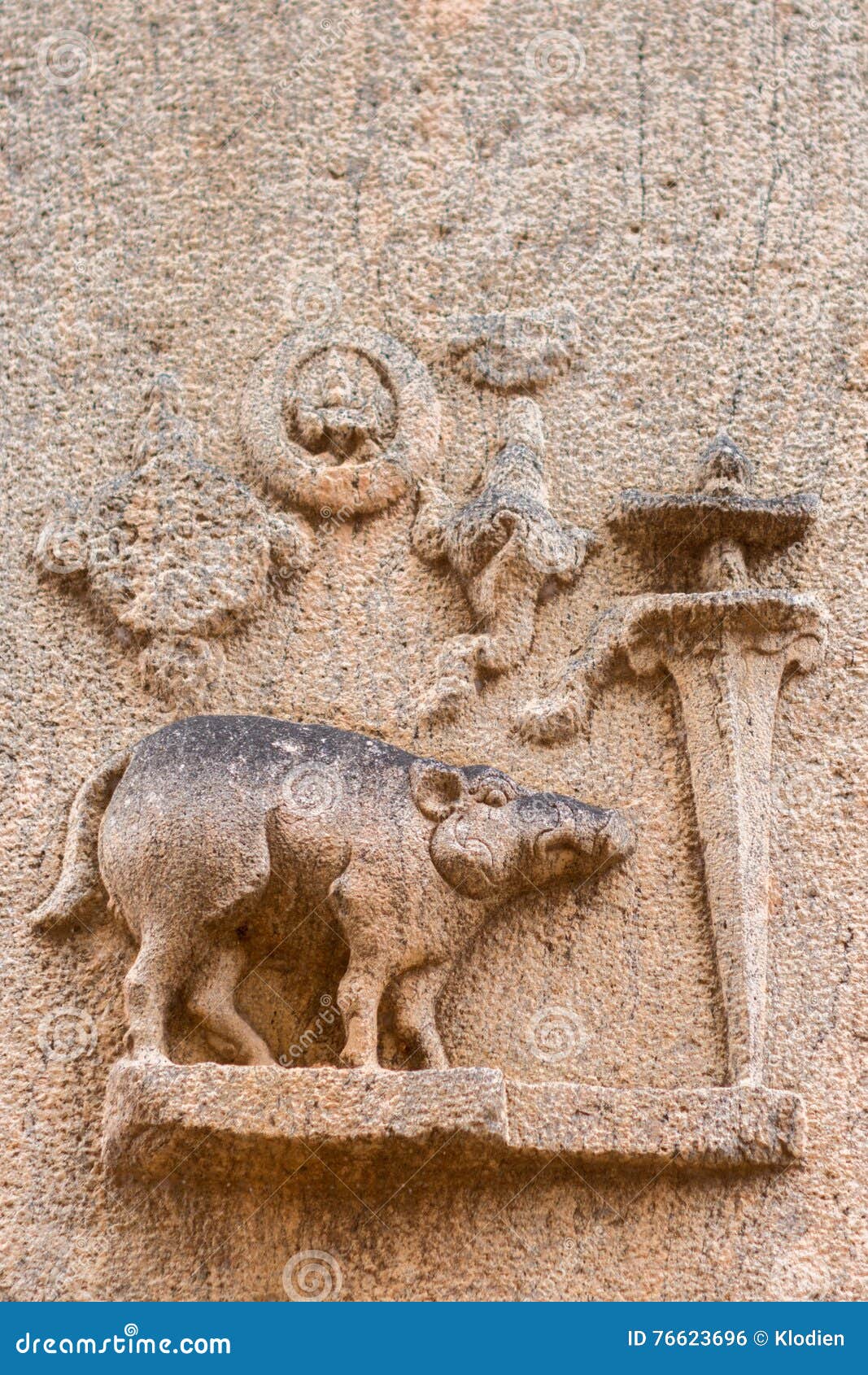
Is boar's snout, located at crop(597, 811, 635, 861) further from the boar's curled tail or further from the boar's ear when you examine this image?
the boar's curled tail

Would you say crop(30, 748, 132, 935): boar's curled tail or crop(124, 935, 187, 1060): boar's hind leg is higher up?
crop(30, 748, 132, 935): boar's curled tail

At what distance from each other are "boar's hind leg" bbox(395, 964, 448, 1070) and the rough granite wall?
0.05 m

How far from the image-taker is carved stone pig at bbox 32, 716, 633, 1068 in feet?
9.03

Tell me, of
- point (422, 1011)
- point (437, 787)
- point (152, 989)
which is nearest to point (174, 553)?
point (437, 787)

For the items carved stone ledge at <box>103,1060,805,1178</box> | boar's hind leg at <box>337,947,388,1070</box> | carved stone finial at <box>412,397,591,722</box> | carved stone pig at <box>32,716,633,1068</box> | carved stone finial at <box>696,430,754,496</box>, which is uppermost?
carved stone finial at <box>696,430,754,496</box>

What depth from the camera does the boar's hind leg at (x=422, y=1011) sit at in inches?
109

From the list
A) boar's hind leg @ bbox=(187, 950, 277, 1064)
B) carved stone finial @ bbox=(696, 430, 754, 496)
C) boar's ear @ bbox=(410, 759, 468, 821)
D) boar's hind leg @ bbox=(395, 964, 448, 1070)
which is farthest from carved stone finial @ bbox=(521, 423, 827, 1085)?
boar's hind leg @ bbox=(187, 950, 277, 1064)

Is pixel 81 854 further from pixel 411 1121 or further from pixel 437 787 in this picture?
pixel 411 1121

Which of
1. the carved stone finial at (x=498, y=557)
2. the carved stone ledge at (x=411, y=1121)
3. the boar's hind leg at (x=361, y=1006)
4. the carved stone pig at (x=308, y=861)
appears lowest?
the carved stone ledge at (x=411, y=1121)

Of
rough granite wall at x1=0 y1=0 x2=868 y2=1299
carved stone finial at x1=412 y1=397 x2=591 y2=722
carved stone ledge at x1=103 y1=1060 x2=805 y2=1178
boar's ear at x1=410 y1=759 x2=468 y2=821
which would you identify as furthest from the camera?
carved stone finial at x1=412 y1=397 x2=591 y2=722

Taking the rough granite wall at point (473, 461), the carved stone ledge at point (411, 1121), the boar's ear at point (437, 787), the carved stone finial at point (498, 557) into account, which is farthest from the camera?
the carved stone finial at point (498, 557)

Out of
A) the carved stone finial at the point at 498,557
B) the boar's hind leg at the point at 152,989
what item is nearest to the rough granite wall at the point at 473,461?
the carved stone finial at the point at 498,557

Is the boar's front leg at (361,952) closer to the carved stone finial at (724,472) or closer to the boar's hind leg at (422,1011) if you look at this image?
the boar's hind leg at (422,1011)

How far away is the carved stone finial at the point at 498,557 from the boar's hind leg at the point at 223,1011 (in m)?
0.59
